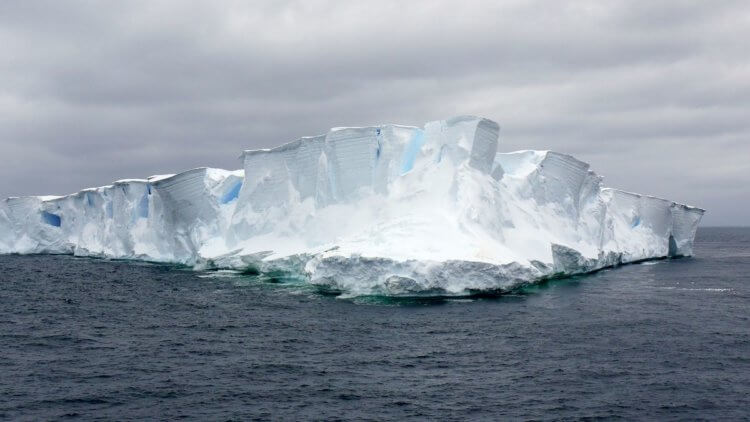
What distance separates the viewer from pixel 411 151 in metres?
30.2

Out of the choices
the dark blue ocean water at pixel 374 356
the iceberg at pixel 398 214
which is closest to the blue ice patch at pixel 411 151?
the iceberg at pixel 398 214

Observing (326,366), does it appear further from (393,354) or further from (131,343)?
(131,343)

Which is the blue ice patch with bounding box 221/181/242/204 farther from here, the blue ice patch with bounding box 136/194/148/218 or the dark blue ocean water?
the dark blue ocean water

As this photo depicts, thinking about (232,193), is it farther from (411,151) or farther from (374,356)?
(374,356)

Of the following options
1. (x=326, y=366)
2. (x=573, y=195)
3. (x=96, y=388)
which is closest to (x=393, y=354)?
(x=326, y=366)

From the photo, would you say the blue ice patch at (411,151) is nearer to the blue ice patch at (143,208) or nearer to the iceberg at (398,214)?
the iceberg at (398,214)

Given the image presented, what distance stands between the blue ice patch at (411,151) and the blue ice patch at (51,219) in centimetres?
3133

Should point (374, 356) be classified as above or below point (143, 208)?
below

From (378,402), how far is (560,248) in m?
17.9

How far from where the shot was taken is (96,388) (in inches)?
514

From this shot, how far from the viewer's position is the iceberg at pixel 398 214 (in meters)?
23.1

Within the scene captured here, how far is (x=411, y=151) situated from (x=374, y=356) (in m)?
16.3

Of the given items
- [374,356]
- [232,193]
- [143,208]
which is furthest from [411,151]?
[143,208]

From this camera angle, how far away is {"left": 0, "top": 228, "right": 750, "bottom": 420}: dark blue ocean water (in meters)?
11.9
